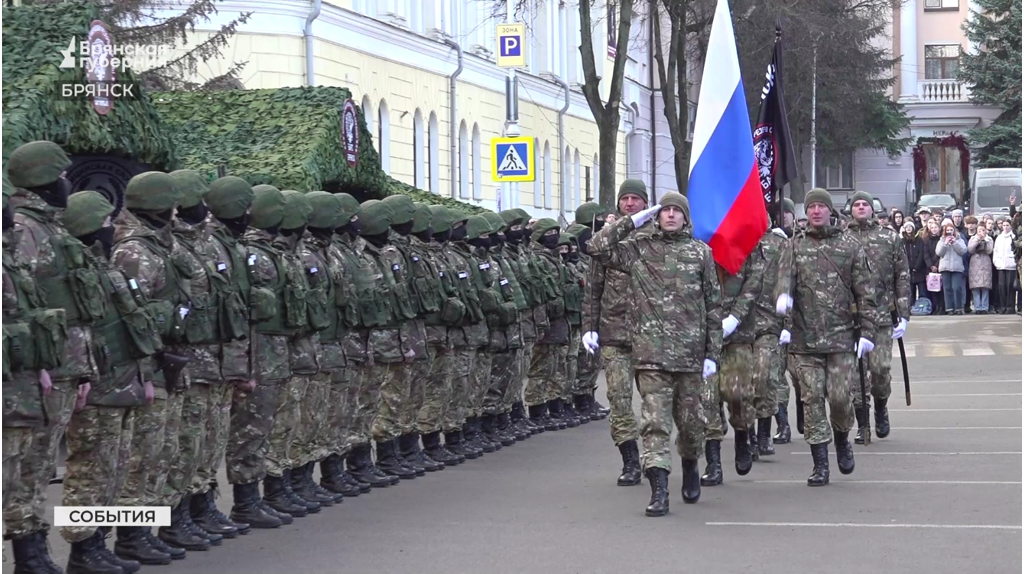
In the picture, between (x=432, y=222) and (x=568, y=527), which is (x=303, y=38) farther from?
(x=568, y=527)

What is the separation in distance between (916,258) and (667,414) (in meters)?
23.1

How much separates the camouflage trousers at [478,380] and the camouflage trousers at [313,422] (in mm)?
2964

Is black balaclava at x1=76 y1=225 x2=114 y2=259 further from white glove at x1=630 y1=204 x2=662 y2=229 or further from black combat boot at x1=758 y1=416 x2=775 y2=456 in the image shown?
black combat boot at x1=758 y1=416 x2=775 y2=456

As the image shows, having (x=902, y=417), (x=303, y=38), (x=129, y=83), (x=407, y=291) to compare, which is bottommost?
(x=902, y=417)

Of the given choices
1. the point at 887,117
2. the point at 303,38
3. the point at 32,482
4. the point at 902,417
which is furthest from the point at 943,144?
the point at 32,482

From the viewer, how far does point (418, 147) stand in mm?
36875

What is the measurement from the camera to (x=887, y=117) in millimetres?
68938

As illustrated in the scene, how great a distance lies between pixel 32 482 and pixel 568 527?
3.37 m

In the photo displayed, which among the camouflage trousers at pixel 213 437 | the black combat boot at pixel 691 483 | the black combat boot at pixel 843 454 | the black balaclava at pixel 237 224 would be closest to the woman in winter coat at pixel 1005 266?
the black combat boot at pixel 843 454

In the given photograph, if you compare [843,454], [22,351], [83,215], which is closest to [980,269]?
[843,454]

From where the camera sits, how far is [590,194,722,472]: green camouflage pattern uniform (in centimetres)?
1067

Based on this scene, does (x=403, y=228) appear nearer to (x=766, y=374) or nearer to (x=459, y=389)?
(x=459, y=389)

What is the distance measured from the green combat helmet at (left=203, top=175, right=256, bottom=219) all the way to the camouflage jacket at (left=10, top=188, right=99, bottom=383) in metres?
2.06

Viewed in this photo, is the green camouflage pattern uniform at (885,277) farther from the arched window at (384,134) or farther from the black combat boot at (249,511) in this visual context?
the arched window at (384,134)
